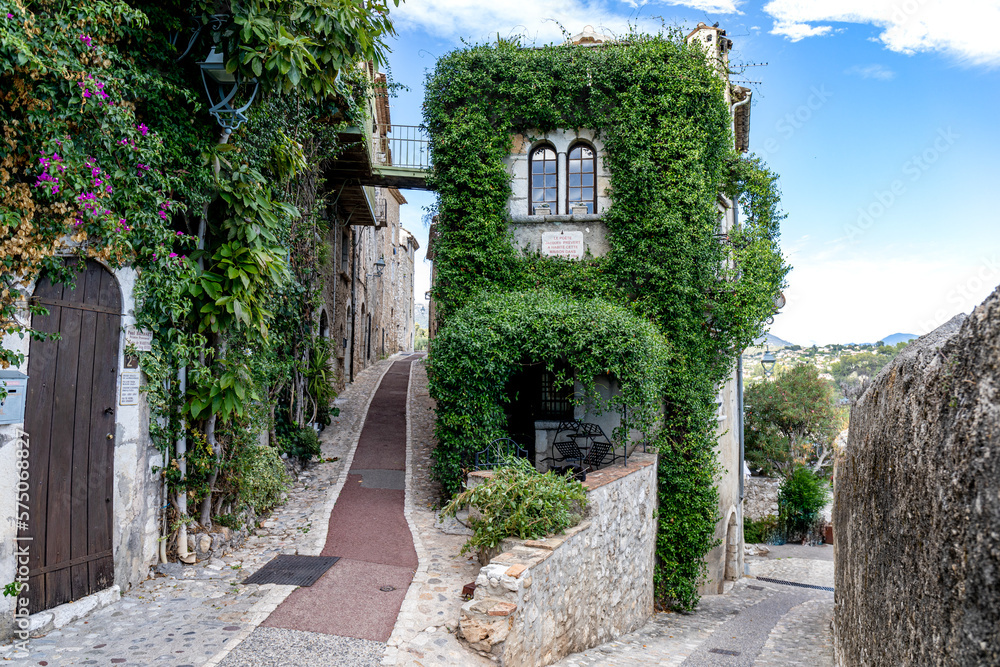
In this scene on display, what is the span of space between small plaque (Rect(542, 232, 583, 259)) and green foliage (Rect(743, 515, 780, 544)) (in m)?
15.1

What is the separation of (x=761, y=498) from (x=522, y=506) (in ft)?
65.8

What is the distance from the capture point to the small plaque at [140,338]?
578cm

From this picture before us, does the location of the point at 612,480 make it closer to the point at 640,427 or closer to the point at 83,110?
the point at 640,427

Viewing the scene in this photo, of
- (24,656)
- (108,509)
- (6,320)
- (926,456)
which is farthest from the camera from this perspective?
(108,509)

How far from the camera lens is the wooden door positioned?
16.1ft

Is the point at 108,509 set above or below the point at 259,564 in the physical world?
above

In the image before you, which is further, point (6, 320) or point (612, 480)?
point (612, 480)

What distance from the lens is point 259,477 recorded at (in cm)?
745

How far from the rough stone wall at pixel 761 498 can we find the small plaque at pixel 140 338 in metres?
21.8

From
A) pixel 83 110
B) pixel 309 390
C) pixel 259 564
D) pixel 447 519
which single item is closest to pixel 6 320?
pixel 83 110

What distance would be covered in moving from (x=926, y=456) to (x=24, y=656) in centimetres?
587

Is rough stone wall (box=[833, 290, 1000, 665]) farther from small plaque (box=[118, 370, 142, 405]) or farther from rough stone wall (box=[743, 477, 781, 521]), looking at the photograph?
rough stone wall (box=[743, 477, 781, 521])

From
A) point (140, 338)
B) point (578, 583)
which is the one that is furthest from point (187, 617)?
point (578, 583)

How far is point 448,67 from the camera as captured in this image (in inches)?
438
